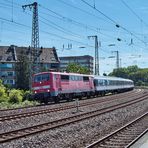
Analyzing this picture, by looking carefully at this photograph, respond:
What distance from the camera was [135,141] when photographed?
46.9ft

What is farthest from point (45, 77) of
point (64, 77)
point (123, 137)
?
point (123, 137)

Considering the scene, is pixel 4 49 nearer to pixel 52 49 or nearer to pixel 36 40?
pixel 52 49

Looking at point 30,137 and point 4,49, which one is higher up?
point 4,49

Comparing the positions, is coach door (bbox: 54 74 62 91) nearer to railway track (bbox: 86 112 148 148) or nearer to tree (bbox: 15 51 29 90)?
railway track (bbox: 86 112 148 148)

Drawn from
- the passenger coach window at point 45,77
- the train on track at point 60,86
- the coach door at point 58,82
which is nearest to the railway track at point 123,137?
the train on track at point 60,86

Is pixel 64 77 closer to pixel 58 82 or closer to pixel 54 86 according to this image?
pixel 58 82

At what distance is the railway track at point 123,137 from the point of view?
13.7 meters

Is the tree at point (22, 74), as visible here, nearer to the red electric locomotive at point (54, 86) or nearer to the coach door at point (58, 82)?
the red electric locomotive at point (54, 86)

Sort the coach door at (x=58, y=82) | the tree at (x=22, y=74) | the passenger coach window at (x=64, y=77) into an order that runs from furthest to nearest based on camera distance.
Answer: the tree at (x=22, y=74) → the passenger coach window at (x=64, y=77) → the coach door at (x=58, y=82)

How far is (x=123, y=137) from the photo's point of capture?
15.6 meters

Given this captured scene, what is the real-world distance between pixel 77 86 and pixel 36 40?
7.39 metres

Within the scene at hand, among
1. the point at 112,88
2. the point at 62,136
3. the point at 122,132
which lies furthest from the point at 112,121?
the point at 112,88

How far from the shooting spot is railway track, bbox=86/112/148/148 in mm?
13669

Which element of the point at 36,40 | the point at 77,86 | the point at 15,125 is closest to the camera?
the point at 15,125
